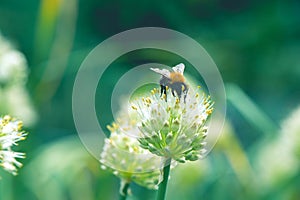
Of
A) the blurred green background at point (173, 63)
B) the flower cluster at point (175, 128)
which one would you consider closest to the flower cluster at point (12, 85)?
the blurred green background at point (173, 63)

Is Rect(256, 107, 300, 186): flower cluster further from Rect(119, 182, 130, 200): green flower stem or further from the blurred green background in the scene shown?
Rect(119, 182, 130, 200): green flower stem

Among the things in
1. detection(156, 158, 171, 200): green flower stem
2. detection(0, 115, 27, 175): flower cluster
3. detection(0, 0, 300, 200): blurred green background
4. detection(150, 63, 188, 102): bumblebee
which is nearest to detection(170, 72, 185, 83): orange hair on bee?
detection(150, 63, 188, 102): bumblebee

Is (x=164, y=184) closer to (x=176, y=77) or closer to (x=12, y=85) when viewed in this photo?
(x=176, y=77)

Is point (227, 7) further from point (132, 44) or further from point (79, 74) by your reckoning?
point (79, 74)

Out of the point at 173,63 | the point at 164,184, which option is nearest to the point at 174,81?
the point at 164,184

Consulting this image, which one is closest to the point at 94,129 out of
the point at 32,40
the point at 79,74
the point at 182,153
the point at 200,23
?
the point at 79,74

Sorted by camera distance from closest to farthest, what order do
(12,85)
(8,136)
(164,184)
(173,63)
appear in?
(164,184), (8,136), (12,85), (173,63)
